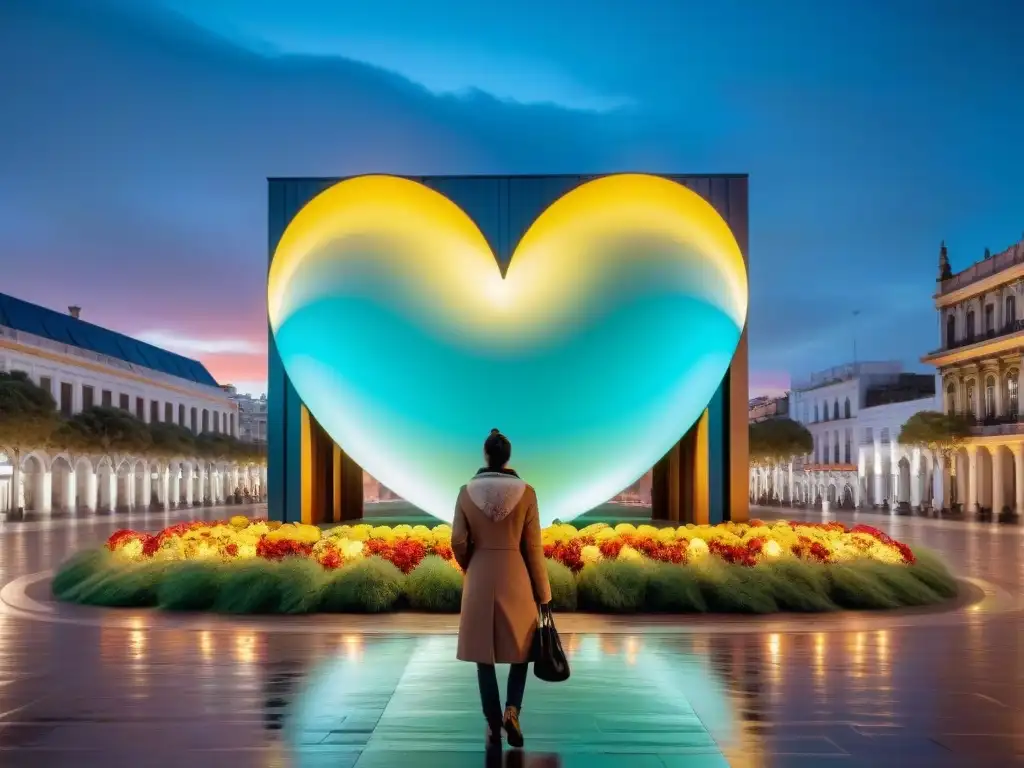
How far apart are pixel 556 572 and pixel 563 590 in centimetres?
25

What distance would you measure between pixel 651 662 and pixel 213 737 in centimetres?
396

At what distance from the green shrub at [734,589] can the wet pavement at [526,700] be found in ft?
2.03

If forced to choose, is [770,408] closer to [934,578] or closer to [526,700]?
[934,578]

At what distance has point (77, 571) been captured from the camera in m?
14.4

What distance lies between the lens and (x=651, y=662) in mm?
9086

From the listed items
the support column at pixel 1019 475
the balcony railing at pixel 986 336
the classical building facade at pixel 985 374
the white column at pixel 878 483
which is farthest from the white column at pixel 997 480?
the white column at pixel 878 483

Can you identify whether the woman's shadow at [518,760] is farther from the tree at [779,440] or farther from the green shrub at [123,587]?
the tree at [779,440]

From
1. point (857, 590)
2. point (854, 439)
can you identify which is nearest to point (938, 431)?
point (854, 439)

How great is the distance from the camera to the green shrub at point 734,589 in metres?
11.9

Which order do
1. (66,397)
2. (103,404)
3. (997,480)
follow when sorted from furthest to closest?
(103,404)
(66,397)
(997,480)

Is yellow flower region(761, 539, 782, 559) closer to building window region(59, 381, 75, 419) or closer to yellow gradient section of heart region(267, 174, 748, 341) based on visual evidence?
yellow gradient section of heart region(267, 174, 748, 341)

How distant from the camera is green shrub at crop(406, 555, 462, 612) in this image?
11914mm

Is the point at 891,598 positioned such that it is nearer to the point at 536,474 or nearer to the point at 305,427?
the point at 536,474

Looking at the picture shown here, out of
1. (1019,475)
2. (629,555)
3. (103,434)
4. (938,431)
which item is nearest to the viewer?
(629,555)
